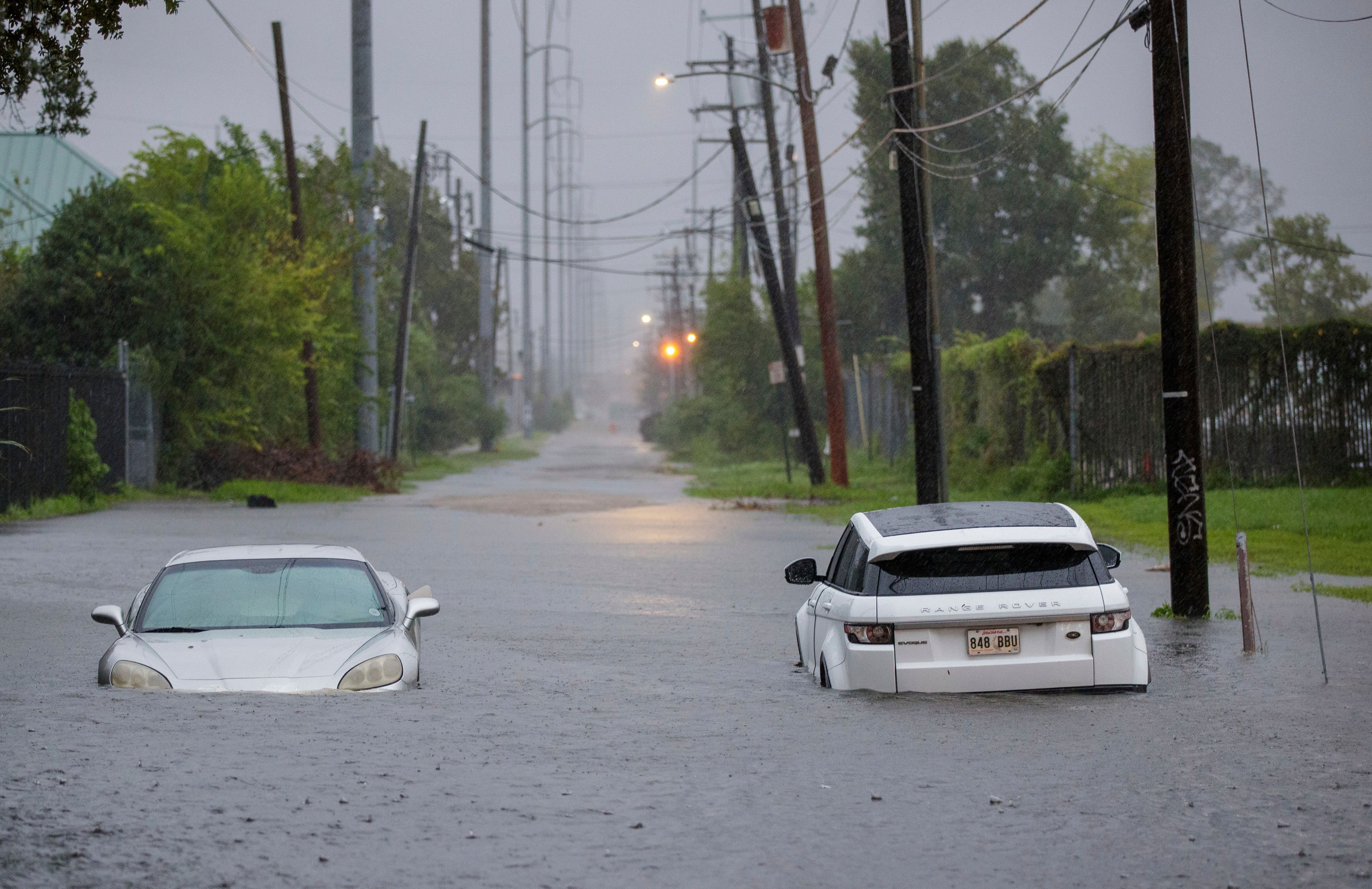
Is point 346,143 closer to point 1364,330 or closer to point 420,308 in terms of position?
point 1364,330

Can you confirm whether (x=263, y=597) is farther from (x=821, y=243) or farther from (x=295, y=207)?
(x=295, y=207)

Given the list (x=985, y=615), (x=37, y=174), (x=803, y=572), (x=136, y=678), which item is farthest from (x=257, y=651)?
(x=37, y=174)

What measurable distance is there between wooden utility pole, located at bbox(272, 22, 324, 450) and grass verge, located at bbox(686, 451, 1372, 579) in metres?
9.71

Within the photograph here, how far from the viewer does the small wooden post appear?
11.3m

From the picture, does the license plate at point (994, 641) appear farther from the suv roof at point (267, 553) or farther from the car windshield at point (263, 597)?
the suv roof at point (267, 553)

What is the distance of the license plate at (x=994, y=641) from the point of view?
28.8 ft

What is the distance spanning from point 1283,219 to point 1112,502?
1834 inches

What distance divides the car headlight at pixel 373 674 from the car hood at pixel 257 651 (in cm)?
10

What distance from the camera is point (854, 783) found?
22.3 feet

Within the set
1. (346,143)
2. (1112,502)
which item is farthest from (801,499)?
(346,143)

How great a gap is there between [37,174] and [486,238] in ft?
65.2

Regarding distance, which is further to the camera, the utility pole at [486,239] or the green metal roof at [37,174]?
the utility pole at [486,239]

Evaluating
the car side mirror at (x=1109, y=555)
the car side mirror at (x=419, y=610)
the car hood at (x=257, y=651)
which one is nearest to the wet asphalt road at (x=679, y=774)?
the car hood at (x=257, y=651)

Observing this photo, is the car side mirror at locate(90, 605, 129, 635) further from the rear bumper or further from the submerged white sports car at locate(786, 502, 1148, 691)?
the rear bumper
